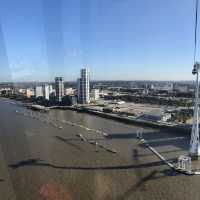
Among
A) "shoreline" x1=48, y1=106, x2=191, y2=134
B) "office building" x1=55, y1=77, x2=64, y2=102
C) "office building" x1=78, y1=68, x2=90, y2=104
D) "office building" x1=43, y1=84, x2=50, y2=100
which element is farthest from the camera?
"office building" x1=43, y1=84, x2=50, y2=100

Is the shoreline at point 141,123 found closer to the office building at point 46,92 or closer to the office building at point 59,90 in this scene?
the office building at point 59,90

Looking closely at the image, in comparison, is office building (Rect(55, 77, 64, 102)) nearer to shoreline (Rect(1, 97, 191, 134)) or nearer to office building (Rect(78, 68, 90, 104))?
office building (Rect(78, 68, 90, 104))

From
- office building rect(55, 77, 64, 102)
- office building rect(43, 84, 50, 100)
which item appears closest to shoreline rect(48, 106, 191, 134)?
office building rect(55, 77, 64, 102)

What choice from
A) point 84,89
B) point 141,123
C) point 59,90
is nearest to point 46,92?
point 59,90

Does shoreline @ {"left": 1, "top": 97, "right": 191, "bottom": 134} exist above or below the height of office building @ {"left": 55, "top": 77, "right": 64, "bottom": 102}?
below

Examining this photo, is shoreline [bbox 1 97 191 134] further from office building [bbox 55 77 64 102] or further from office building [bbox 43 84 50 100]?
office building [bbox 43 84 50 100]

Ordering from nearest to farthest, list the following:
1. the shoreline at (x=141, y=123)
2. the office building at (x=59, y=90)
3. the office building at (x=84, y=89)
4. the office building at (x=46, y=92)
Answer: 1. the shoreline at (x=141, y=123)
2. the office building at (x=84, y=89)
3. the office building at (x=59, y=90)
4. the office building at (x=46, y=92)

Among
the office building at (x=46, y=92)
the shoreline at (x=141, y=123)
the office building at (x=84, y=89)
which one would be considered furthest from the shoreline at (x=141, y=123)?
the office building at (x=46, y=92)

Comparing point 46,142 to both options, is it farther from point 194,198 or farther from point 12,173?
point 194,198

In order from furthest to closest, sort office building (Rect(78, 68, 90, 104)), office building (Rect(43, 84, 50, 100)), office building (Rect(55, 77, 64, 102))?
office building (Rect(43, 84, 50, 100)), office building (Rect(55, 77, 64, 102)), office building (Rect(78, 68, 90, 104))

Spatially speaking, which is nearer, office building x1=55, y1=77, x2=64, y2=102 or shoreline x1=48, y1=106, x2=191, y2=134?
shoreline x1=48, y1=106, x2=191, y2=134

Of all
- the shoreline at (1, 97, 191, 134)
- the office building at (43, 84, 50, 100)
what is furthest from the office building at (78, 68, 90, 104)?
the office building at (43, 84, 50, 100)
